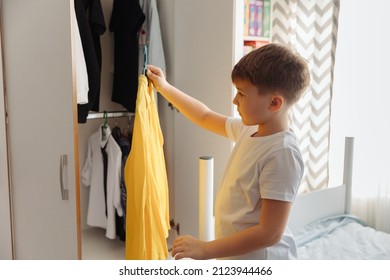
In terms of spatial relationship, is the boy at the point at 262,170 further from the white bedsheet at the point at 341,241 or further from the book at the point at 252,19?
the book at the point at 252,19

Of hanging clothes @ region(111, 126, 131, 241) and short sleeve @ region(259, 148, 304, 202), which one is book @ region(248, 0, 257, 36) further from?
short sleeve @ region(259, 148, 304, 202)

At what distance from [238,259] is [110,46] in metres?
1.74

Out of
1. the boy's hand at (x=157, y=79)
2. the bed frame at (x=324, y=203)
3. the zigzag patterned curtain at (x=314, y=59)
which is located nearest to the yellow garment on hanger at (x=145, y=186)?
the boy's hand at (x=157, y=79)

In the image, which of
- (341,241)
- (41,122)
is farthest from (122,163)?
(341,241)

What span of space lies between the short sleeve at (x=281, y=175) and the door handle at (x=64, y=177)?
829 millimetres

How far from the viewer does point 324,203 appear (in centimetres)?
191

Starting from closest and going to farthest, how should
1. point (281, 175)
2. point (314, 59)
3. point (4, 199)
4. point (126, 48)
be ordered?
point (281, 175) < point (4, 199) < point (126, 48) < point (314, 59)

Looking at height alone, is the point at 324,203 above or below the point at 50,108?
below

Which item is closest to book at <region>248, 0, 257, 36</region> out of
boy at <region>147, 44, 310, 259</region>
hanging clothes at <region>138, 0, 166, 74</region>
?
hanging clothes at <region>138, 0, 166, 74</region>

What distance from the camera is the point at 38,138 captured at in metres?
1.50

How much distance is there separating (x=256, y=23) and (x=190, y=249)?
1.55m

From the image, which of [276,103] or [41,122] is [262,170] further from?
[41,122]

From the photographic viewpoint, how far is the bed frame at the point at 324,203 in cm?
180
